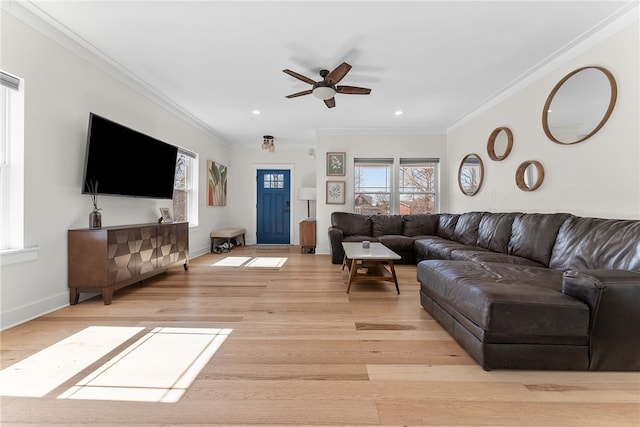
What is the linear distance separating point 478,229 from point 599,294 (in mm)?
2473

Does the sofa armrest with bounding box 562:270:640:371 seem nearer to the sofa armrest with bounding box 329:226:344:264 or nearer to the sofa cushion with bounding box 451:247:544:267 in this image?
the sofa cushion with bounding box 451:247:544:267

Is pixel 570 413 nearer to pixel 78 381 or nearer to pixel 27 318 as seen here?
pixel 78 381

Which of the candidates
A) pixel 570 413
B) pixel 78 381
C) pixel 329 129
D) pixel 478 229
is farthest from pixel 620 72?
pixel 78 381

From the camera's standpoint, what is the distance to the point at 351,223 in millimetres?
5051

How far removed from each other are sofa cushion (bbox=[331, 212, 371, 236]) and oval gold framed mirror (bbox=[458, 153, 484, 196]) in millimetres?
1788

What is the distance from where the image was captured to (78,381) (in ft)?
4.68

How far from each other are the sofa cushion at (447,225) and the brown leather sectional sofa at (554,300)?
1819 mm

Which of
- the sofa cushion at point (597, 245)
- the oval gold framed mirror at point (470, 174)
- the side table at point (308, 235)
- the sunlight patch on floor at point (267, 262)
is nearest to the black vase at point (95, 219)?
the sunlight patch on floor at point (267, 262)

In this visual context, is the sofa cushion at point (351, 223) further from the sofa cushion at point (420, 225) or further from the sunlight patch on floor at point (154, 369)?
the sunlight patch on floor at point (154, 369)

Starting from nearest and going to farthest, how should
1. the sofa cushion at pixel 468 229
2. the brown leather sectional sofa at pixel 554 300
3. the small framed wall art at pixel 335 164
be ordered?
the brown leather sectional sofa at pixel 554 300
the sofa cushion at pixel 468 229
the small framed wall art at pixel 335 164

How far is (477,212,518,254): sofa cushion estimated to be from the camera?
10.3 ft

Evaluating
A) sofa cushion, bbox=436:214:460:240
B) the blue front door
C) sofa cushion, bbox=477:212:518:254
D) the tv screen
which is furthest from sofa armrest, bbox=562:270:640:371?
the blue front door

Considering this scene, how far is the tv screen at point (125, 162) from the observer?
2613 mm

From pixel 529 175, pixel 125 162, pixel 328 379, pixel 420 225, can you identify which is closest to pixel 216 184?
pixel 125 162
